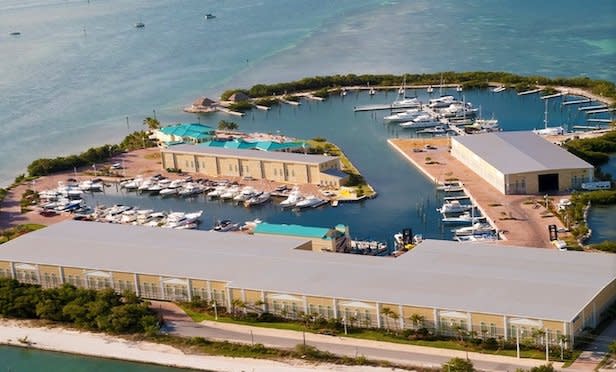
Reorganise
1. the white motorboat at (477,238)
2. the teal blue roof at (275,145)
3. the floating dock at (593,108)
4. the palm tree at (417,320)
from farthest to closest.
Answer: the floating dock at (593,108)
the teal blue roof at (275,145)
the white motorboat at (477,238)
the palm tree at (417,320)

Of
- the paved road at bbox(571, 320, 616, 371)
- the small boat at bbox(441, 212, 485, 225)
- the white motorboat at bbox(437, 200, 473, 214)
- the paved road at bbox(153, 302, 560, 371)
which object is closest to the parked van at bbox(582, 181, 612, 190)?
the white motorboat at bbox(437, 200, 473, 214)

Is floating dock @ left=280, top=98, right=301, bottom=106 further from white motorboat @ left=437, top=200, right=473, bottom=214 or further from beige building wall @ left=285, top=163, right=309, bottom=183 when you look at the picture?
white motorboat @ left=437, top=200, right=473, bottom=214

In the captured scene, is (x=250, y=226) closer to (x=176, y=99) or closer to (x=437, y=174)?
(x=437, y=174)

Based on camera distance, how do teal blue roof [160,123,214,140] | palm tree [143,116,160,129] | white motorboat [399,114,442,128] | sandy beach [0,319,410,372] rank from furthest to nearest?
palm tree [143,116,160,129] < white motorboat [399,114,442,128] < teal blue roof [160,123,214,140] < sandy beach [0,319,410,372]

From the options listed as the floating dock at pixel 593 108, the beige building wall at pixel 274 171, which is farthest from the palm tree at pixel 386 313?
the floating dock at pixel 593 108

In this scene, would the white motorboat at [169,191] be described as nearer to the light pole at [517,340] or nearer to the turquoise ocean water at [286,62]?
the turquoise ocean water at [286,62]

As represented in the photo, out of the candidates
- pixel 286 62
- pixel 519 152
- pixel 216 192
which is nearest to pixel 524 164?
pixel 519 152
